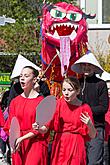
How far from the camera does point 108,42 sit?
16656mm

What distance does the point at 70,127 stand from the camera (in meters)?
6.16

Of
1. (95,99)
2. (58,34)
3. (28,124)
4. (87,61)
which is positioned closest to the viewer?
(28,124)

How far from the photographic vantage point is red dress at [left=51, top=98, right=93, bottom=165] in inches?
242

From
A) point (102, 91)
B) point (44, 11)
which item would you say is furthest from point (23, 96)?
point (44, 11)

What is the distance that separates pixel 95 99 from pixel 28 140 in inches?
53.7

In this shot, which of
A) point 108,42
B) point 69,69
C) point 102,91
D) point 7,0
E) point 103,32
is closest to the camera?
point 102,91

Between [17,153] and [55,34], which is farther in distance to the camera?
[55,34]

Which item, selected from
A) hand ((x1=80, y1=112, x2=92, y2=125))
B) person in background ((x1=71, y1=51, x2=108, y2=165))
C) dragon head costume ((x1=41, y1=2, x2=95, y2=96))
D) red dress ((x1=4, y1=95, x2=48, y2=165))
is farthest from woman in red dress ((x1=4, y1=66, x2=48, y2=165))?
dragon head costume ((x1=41, y1=2, x2=95, y2=96))

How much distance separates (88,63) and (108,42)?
9.24m

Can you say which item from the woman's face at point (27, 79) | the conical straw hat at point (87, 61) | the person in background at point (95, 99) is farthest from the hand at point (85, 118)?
the conical straw hat at point (87, 61)

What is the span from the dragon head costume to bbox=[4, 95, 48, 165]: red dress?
2400 millimetres

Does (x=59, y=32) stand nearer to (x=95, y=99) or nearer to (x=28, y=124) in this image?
(x=95, y=99)

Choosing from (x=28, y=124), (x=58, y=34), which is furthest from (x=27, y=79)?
(x=58, y=34)

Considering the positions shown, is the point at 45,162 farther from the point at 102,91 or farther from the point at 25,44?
the point at 25,44
